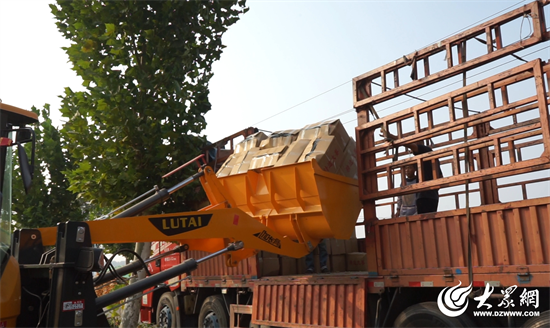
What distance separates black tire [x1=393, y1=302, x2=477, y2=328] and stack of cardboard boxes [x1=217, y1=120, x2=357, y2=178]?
238cm

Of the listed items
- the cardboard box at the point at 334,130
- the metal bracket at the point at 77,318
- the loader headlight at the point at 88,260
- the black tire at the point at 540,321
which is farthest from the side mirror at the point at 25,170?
the black tire at the point at 540,321

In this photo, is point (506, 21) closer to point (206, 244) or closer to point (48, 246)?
point (206, 244)

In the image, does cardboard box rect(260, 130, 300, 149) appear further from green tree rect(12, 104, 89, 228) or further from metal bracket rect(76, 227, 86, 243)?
green tree rect(12, 104, 89, 228)

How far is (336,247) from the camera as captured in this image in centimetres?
941

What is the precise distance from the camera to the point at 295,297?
7.43 m

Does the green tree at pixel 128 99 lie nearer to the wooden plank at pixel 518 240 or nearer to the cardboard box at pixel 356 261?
the cardboard box at pixel 356 261

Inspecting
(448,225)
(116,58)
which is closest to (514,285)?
(448,225)

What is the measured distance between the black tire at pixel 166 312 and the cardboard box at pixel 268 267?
141 inches

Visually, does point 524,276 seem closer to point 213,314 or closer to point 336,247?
point 336,247

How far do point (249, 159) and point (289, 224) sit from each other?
148cm

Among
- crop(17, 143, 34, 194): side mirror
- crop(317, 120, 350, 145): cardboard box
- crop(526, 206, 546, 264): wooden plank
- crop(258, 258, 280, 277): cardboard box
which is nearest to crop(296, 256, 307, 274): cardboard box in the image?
crop(258, 258, 280, 277): cardboard box

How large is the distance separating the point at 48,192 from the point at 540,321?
63.5 ft

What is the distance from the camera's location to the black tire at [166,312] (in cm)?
1131

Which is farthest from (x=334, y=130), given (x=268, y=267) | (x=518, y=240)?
(x=518, y=240)
